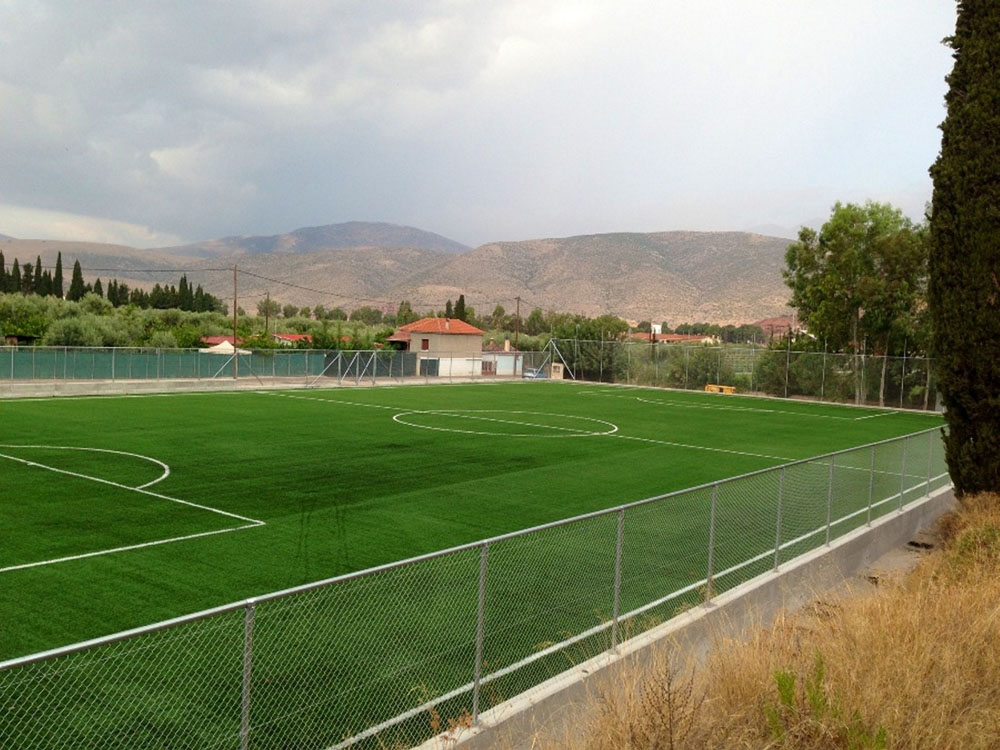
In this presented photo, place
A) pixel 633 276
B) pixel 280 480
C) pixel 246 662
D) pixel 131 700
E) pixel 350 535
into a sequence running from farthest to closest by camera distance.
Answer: pixel 633 276, pixel 280 480, pixel 350 535, pixel 131 700, pixel 246 662

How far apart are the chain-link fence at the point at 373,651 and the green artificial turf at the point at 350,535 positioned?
4 centimetres

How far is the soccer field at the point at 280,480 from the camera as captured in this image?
11.2 metres

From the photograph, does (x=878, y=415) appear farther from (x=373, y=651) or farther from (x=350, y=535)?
(x=373, y=651)

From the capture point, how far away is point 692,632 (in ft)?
29.9

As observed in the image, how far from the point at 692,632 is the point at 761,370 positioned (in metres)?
47.0

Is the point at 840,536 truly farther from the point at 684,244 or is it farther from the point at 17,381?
the point at 684,244

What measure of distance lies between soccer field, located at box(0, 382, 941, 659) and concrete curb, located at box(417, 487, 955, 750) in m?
4.78

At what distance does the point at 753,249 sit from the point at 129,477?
157m

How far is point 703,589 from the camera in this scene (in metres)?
10.3

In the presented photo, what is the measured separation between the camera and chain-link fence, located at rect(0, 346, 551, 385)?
39.4 meters

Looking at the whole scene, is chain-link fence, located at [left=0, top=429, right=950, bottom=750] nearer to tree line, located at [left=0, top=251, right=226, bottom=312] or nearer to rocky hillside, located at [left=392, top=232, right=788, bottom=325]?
tree line, located at [left=0, top=251, right=226, bottom=312]

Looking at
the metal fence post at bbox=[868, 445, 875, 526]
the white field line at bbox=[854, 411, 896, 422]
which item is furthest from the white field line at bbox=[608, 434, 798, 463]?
the white field line at bbox=[854, 411, 896, 422]

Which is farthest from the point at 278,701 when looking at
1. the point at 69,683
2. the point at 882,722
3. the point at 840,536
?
the point at 840,536

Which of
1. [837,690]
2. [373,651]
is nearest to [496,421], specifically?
[373,651]
